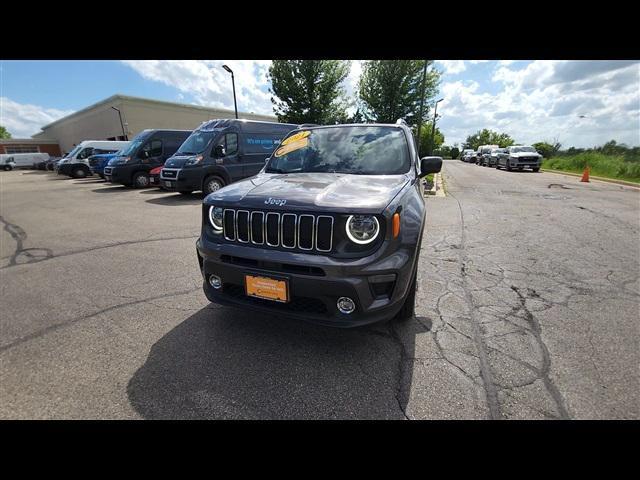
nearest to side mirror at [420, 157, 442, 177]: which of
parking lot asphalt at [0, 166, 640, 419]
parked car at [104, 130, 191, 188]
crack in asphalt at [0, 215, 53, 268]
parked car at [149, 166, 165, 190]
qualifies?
parking lot asphalt at [0, 166, 640, 419]

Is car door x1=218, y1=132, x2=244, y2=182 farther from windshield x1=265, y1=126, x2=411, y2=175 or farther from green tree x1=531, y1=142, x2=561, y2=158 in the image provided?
green tree x1=531, y1=142, x2=561, y2=158

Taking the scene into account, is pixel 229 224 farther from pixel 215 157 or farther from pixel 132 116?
pixel 132 116

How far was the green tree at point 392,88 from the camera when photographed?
31.0 meters

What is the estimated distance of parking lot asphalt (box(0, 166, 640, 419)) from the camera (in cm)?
207

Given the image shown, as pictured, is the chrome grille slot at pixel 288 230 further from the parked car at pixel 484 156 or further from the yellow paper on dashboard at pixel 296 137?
the parked car at pixel 484 156

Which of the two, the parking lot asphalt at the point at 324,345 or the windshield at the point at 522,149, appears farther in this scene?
the windshield at the point at 522,149

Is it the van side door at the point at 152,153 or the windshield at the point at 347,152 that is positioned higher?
the windshield at the point at 347,152

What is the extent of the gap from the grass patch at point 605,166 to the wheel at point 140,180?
23914 mm

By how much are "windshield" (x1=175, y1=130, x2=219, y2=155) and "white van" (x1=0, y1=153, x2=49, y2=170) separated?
45275mm

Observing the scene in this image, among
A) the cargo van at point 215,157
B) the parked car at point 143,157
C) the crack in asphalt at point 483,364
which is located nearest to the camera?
the crack in asphalt at point 483,364

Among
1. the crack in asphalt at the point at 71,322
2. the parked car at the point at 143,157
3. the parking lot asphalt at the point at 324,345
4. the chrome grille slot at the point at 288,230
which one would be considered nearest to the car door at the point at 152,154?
the parked car at the point at 143,157
